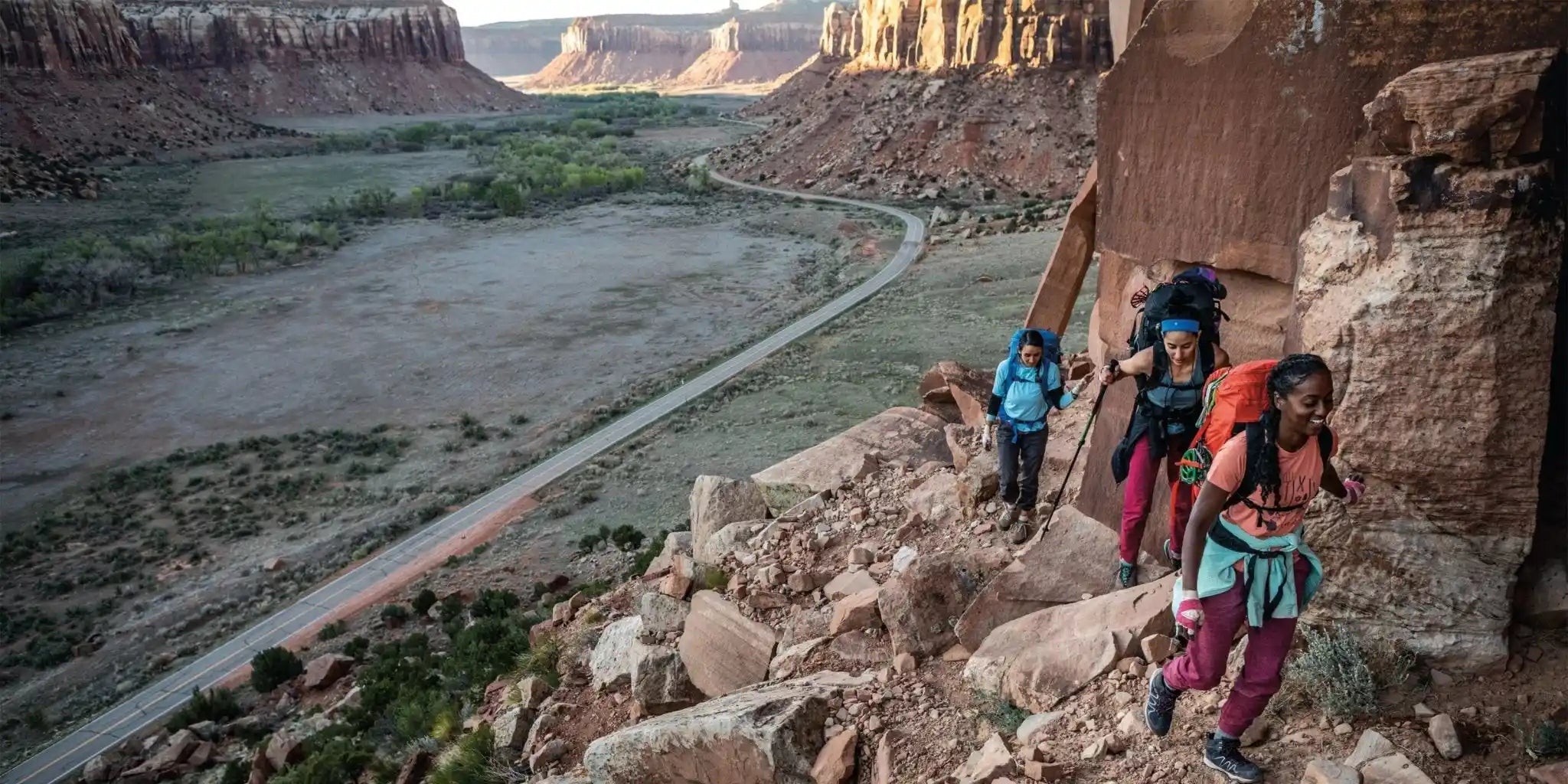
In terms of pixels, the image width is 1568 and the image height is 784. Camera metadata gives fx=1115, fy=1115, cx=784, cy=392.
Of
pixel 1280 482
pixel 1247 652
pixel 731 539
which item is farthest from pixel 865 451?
pixel 1280 482

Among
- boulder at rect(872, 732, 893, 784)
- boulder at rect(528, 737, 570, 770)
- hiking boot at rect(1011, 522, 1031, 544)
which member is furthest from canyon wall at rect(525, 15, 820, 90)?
boulder at rect(872, 732, 893, 784)

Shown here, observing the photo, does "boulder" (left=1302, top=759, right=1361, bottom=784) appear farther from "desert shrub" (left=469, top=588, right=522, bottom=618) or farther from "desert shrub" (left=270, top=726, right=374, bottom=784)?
"desert shrub" (left=469, top=588, right=522, bottom=618)

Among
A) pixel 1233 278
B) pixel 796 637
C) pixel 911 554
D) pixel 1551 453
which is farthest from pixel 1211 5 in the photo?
pixel 796 637

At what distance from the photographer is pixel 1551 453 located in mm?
5094

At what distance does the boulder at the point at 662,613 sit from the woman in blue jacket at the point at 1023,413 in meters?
2.53

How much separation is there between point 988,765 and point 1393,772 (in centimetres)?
162

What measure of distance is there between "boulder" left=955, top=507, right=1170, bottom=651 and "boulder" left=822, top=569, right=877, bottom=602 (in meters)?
1.23

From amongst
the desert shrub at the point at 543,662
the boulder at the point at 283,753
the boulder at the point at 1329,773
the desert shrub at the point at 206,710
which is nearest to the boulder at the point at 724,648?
the desert shrub at the point at 543,662

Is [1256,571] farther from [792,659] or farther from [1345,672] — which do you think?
[792,659]

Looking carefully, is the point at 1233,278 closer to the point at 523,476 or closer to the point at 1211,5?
the point at 1211,5

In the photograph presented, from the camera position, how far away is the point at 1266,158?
6109mm

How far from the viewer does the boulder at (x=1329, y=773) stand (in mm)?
4203

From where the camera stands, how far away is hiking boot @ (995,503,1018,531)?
7.74m

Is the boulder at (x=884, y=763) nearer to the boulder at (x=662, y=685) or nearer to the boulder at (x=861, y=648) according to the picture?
the boulder at (x=861, y=648)
